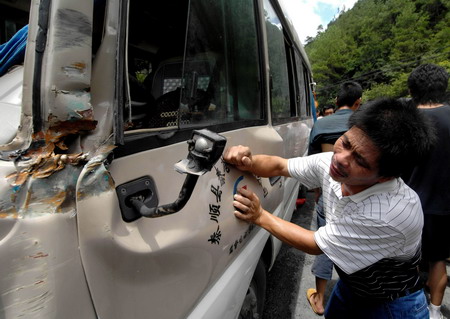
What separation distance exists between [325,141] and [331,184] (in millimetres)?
1071

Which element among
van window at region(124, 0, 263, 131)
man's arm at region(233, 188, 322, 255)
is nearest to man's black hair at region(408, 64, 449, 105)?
van window at region(124, 0, 263, 131)

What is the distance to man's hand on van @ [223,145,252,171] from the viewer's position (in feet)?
3.99

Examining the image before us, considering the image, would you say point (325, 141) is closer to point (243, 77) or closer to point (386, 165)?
point (243, 77)

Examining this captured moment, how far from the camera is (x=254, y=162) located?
4.50 ft

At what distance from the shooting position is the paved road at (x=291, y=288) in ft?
7.78

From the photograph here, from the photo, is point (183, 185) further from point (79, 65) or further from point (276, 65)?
point (276, 65)

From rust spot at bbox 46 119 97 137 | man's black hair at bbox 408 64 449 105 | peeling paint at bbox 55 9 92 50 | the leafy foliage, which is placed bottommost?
rust spot at bbox 46 119 97 137

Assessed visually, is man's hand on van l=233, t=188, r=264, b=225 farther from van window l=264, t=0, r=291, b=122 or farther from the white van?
van window l=264, t=0, r=291, b=122

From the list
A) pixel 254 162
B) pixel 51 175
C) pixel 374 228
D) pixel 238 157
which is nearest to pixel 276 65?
pixel 254 162

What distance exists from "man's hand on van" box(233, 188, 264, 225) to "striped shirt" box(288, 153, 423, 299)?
0.32 metres

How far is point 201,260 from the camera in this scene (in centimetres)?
98

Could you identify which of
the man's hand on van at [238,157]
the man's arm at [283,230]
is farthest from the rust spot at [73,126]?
the man's arm at [283,230]

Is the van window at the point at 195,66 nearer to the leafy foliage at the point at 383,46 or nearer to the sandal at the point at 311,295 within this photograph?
the sandal at the point at 311,295

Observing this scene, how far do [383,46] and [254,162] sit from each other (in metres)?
43.1
